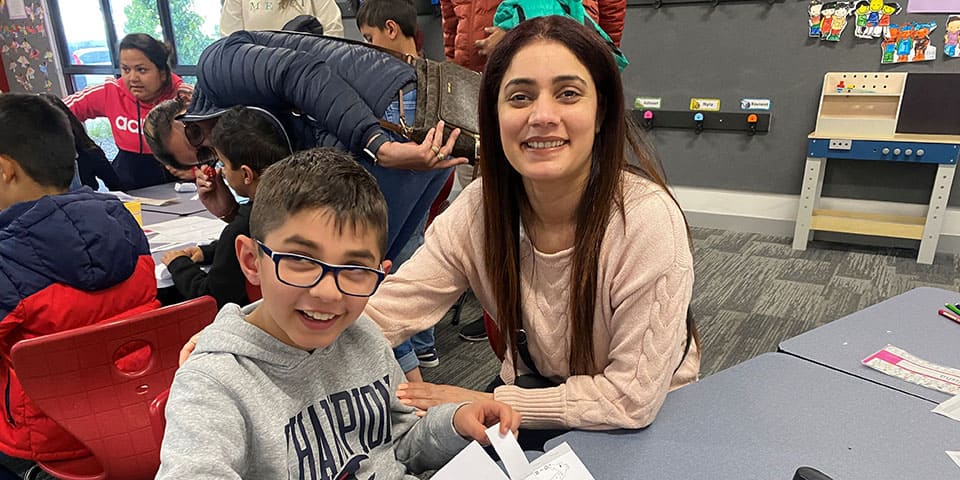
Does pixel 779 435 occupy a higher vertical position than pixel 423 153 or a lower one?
lower

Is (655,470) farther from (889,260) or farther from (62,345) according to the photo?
(889,260)

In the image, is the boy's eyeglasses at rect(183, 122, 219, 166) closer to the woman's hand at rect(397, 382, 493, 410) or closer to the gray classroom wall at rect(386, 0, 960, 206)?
the woman's hand at rect(397, 382, 493, 410)

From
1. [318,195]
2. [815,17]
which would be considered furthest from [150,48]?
[815,17]

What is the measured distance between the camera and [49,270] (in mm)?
1422

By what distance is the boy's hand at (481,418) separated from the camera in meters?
0.97

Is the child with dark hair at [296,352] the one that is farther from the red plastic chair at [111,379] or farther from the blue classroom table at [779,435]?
the red plastic chair at [111,379]

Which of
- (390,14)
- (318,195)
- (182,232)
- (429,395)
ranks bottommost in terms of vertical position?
(182,232)

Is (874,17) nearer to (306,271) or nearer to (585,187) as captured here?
(585,187)

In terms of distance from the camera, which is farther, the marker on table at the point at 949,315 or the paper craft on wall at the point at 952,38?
the paper craft on wall at the point at 952,38

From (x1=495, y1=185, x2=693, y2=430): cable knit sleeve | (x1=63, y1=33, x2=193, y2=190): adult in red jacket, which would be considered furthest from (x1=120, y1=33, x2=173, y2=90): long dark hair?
(x1=495, y1=185, x2=693, y2=430): cable knit sleeve

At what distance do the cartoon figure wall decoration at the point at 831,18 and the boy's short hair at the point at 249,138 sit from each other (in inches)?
140

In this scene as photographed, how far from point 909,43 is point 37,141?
438cm

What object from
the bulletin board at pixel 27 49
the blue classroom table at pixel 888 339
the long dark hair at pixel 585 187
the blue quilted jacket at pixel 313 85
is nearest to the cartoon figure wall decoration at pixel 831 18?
the blue classroom table at pixel 888 339

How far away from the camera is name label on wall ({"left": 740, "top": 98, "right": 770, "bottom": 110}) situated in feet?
13.4
